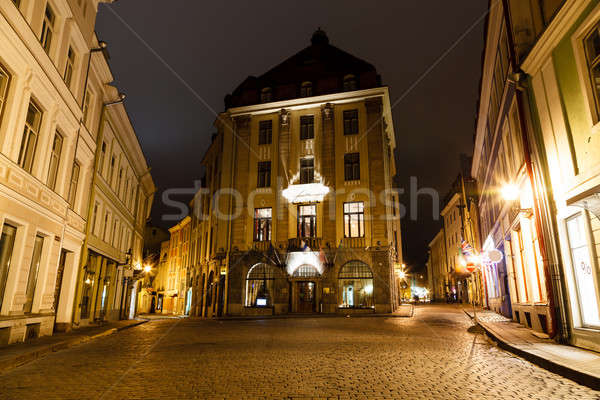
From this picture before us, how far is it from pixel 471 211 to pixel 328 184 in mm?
15937

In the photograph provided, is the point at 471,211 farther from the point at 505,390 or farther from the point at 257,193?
the point at 505,390

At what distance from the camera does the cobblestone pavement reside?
5.89 meters

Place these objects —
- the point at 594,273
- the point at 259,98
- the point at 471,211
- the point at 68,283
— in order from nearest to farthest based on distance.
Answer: the point at 594,273
the point at 68,283
the point at 259,98
the point at 471,211

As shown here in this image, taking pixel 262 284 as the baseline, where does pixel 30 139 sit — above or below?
above

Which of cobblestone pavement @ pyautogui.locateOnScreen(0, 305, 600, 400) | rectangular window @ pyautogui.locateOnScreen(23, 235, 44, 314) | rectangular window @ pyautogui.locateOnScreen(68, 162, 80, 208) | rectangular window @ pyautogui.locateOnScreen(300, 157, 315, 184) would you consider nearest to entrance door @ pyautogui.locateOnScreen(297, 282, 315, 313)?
rectangular window @ pyautogui.locateOnScreen(300, 157, 315, 184)

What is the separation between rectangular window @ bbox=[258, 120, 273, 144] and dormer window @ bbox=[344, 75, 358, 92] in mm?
6984

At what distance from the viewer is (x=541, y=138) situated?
1109 cm

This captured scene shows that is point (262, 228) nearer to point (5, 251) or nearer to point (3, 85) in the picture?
point (5, 251)

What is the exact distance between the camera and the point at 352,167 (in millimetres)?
31141

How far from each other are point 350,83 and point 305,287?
1694cm

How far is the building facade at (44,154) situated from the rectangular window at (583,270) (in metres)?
14.1

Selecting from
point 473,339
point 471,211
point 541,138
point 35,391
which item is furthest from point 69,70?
point 471,211

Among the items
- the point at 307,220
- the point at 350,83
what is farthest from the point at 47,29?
the point at 350,83

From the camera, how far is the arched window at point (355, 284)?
95.5 feet
